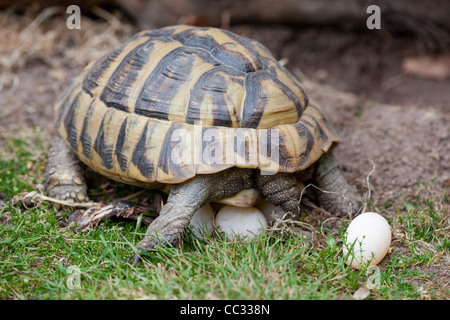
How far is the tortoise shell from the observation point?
9.72 ft

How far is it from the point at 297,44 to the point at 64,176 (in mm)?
3683

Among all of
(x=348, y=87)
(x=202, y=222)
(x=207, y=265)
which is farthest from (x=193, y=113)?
(x=348, y=87)

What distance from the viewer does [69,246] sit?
3.06 m

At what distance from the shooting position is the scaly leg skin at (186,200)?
290 cm

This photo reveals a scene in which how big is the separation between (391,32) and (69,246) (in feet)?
15.8

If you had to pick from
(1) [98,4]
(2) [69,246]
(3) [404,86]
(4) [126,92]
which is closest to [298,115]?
(4) [126,92]

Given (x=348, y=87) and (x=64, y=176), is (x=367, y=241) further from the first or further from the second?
(x=348, y=87)

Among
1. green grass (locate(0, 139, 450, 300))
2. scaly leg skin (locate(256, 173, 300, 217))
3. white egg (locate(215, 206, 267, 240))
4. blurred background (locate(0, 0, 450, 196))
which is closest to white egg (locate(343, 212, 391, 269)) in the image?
green grass (locate(0, 139, 450, 300))

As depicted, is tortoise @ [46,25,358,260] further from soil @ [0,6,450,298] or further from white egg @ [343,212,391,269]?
soil @ [0,6,450,298]

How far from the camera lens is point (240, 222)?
3098 mm

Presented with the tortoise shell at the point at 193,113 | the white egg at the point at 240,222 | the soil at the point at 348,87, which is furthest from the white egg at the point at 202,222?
the soil at the point at 348,87

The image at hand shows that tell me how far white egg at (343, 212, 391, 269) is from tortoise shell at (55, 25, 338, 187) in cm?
51

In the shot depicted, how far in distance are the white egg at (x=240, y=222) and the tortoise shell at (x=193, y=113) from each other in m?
0.36

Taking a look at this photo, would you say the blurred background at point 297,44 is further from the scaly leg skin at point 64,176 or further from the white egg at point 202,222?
the white egg at point 202,222
